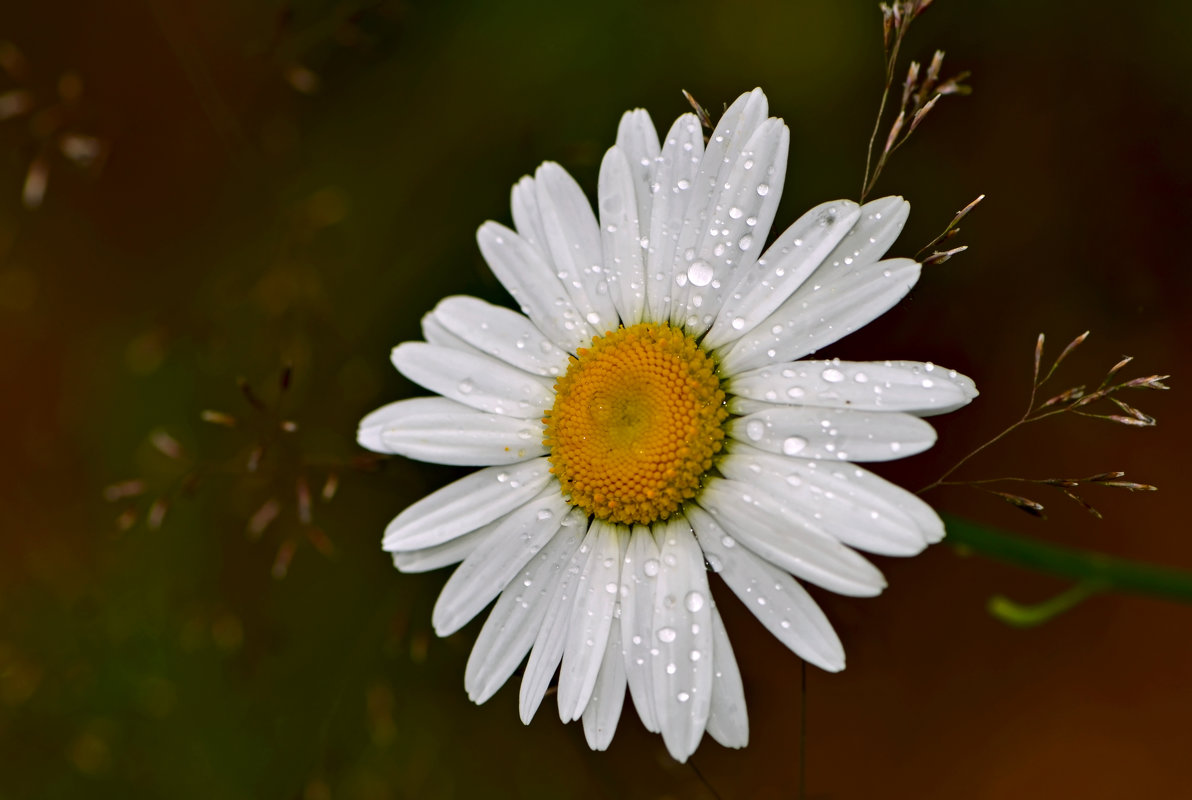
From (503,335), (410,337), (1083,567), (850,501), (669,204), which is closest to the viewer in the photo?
(1083,567)

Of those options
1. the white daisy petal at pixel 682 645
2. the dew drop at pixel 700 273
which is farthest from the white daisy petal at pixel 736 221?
the white daisy petal at pixel 682 645

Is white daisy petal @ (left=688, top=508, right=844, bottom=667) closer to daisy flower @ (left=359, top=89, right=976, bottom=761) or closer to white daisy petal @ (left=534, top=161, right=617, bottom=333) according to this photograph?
daisy flower @ (left=359, top=89, right=976, bottom=761)

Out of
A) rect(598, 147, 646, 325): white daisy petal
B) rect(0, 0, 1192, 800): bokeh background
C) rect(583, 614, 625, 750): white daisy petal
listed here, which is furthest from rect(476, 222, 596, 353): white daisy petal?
rect(0, 0, 1192, 800): bokeh background

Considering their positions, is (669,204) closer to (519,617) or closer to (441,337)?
(441,337)

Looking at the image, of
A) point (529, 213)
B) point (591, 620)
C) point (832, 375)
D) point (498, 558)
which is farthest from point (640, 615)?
point (529, 213)

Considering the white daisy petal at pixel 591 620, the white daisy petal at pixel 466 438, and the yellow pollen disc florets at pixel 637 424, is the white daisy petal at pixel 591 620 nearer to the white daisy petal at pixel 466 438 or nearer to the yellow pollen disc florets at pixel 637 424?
the yellow pollen disc florets at pixel 637 424

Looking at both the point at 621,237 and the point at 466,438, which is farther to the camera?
the point at 466,438

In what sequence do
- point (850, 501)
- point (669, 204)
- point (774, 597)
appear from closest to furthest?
1. point (850, 501)
2. point (774, 597)
3. point (669, 204)
